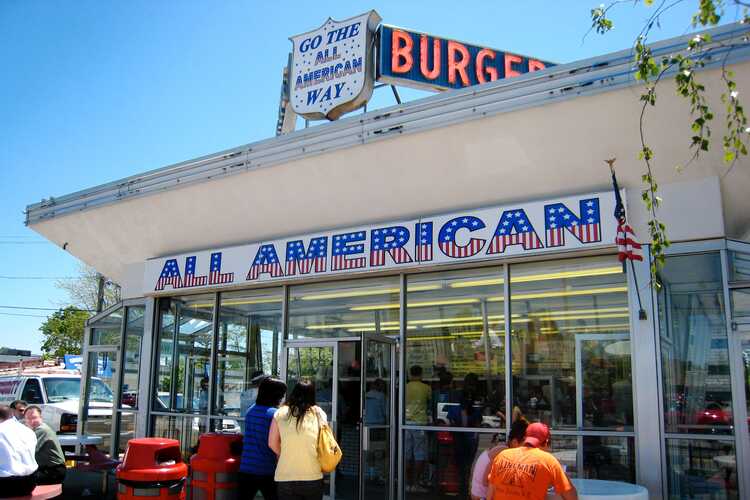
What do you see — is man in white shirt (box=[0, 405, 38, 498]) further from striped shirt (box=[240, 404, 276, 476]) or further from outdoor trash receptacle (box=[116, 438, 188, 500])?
striped shirt (box=[240, 404, 276, 476])

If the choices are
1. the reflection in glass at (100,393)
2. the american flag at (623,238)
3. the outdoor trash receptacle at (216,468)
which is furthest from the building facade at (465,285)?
the outdoor trash receptacle at (216,468)

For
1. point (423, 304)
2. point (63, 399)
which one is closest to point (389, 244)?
point (423, 304)

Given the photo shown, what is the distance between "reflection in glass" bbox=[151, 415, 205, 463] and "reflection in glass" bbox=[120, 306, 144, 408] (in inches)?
30.1

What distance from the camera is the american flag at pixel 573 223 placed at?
7.69 meters

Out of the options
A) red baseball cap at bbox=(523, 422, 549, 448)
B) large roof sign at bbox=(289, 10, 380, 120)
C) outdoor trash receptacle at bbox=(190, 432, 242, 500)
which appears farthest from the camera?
large roof sign at bbox=(289, 10, 380, 120)

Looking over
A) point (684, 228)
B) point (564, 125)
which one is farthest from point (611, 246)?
point (564, 125)

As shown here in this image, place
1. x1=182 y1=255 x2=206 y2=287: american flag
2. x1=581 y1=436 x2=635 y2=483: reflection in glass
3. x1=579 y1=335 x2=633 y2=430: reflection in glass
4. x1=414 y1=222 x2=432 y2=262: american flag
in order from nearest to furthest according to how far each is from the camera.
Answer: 1. x1=581 y1=436 x2=635 y2=483: reflection in glass
2. x1=579 y1=335 x2=633 y2=430: reflection in glass
3. x1=414 y1=222 x2=432 y2=262: american flag
4. x1=182 y1=255 x2=206 y2=287: american flag

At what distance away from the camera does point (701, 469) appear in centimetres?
693

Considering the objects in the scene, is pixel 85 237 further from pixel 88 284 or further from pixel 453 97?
pixel 88 284

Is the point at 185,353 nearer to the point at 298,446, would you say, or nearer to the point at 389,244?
the point at 389,244

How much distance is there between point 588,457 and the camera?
7629 mm

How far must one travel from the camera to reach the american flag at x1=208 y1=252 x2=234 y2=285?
35.6 ft

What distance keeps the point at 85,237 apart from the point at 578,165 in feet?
29.3

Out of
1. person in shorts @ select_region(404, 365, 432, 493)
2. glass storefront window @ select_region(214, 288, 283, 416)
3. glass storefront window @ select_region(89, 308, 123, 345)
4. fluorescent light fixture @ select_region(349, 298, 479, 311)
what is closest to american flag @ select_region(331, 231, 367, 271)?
fluorescent light fixture @ select_region(349, 298, 479, 311)
